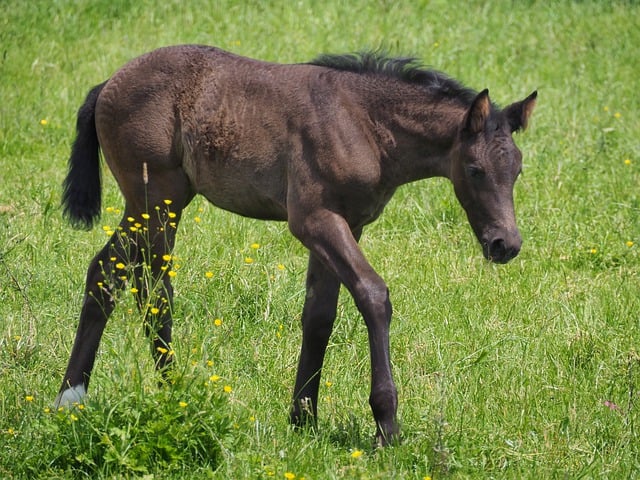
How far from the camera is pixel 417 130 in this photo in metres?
4.98

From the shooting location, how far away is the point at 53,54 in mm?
11125

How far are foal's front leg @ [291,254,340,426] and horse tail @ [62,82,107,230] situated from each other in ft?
4.16

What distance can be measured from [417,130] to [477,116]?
0.33 metres

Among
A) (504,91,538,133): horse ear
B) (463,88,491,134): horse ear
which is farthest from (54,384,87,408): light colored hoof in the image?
(504,91,538,133): horse ear

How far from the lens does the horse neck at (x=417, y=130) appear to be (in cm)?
495

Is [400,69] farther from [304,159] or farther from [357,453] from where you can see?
[357,453]

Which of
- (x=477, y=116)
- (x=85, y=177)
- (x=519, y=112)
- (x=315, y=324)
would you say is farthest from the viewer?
(x=85, y=177)

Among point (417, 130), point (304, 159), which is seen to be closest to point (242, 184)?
point (304, 159)

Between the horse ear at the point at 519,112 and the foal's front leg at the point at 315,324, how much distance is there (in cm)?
111

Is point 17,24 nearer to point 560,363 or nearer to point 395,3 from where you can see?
point 395,3

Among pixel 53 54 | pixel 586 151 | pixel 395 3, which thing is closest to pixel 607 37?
pixel 395 3

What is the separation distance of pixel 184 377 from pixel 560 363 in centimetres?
237

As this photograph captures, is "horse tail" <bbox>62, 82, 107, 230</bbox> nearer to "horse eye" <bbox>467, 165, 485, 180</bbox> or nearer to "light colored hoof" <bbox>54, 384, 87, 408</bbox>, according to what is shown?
"light colored hoof" <bbox>54, 384, 87, 408</bbox>

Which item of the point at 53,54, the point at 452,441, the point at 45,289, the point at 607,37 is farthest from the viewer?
the point at 607,37
